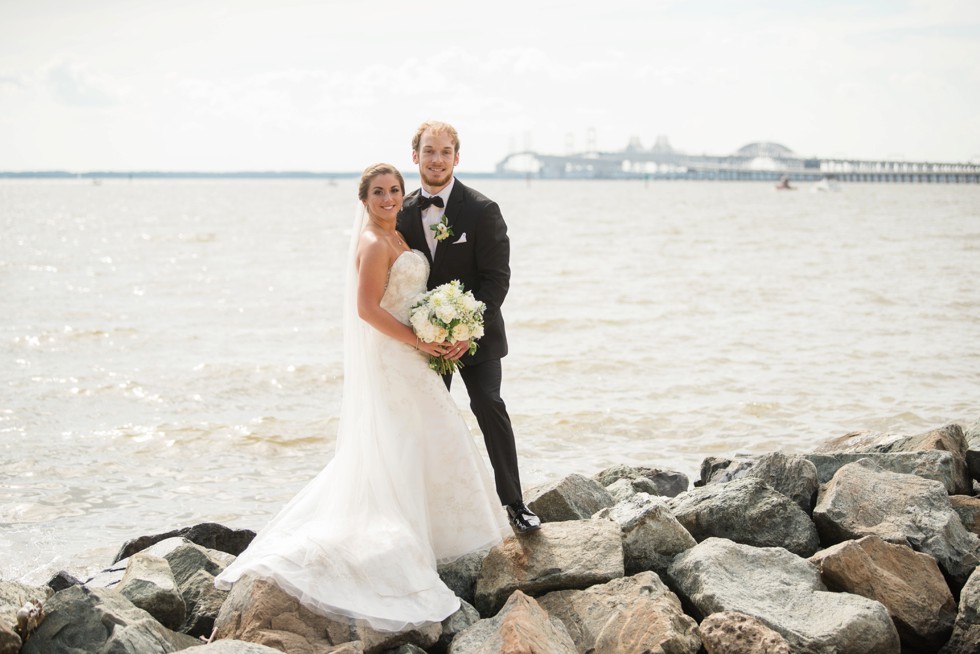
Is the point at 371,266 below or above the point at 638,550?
above

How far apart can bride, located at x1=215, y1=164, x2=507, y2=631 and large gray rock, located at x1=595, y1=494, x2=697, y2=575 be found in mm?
678

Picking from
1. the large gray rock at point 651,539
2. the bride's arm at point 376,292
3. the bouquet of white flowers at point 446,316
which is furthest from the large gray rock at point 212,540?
the large gray rock at point 651,539

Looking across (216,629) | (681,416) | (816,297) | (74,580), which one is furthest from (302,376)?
(816,297)

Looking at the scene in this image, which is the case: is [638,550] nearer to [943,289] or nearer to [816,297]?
[816,297]

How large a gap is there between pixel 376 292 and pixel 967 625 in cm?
322

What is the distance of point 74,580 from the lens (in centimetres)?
530

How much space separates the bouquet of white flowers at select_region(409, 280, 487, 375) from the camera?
4891 millimetres

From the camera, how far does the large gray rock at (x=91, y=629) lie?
4.32 metres

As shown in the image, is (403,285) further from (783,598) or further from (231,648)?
(783,598)

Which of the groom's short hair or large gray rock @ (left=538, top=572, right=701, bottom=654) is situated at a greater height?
the groom's short hair

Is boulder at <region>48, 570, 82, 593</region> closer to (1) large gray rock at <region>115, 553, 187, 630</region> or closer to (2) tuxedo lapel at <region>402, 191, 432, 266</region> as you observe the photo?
(1) large gray rock at <region>115, 553, 187, 630</region>

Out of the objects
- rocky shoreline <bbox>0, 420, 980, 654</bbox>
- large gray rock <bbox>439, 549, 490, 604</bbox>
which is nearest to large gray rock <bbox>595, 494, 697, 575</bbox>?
rocky shoreline <bbox>0, 420, 980, 654</bbox>

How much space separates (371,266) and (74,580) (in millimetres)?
2339

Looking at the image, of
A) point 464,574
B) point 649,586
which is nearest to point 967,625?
point 649,586
